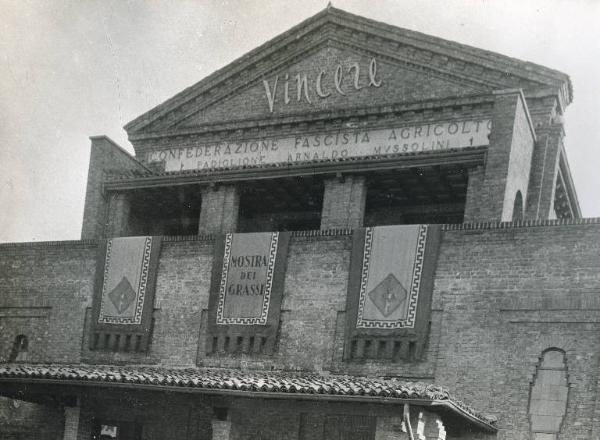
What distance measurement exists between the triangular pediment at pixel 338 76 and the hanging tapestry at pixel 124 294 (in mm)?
5111

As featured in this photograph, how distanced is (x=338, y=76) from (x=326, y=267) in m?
6.90

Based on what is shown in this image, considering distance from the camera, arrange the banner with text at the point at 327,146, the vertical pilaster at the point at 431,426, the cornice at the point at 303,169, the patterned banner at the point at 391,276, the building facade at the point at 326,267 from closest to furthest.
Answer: the vertical pilaster at the point at 431,426 → the building facade at the point at 326,267 → the patterned banner at the point at 391,276 → the cornice at the point at 303,169 → the banner with text at the point at 327,146

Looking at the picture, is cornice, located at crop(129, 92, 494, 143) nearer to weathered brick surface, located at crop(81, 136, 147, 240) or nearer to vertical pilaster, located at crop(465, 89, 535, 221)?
weathered brick surface, located at crop(81, 136, 147, 240)

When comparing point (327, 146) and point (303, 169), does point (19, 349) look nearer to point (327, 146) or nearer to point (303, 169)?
point (303, 169)

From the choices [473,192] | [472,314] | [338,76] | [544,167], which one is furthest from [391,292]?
[338,76]

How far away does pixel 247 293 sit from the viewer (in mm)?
21062

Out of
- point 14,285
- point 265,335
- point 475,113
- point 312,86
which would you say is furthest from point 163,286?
point 475,113

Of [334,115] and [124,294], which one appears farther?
[334,115]

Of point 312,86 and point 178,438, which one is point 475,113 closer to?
point 312,86

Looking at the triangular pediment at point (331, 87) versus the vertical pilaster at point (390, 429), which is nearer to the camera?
the vertical pilaster at point (390, 429)

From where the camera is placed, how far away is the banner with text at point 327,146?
23.1 metres

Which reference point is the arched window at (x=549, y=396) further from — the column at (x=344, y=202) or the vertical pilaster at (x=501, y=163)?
the column at (x=344, y=202)

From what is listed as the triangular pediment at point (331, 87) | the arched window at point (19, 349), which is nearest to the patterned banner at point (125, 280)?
the arched window at point (19, 349)

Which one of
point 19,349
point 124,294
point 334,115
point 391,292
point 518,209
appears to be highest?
point 334,115
